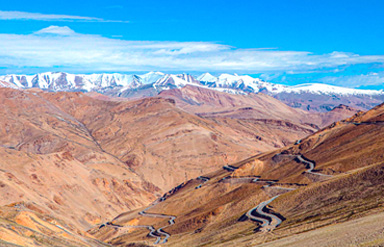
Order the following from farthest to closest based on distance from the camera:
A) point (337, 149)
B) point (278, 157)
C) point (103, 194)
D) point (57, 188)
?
point (103, 194) → point (57, 188) → point (278, 157) → point (337, 149)

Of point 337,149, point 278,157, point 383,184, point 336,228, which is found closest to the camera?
point 336,228

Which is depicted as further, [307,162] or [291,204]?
[307,162]

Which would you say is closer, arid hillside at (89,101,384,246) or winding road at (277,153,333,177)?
arid hillside at (89,101,384,246)

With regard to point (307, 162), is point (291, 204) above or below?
below

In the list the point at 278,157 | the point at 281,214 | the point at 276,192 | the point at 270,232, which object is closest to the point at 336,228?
the point at 270,232

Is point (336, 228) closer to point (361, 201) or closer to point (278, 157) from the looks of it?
point (361, 201)

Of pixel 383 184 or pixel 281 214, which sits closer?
pixel 383 184

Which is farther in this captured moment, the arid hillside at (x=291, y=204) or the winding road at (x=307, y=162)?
the winding road at (x=307, y=162)

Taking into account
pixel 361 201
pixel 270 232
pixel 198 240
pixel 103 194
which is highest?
pixel 361 201
